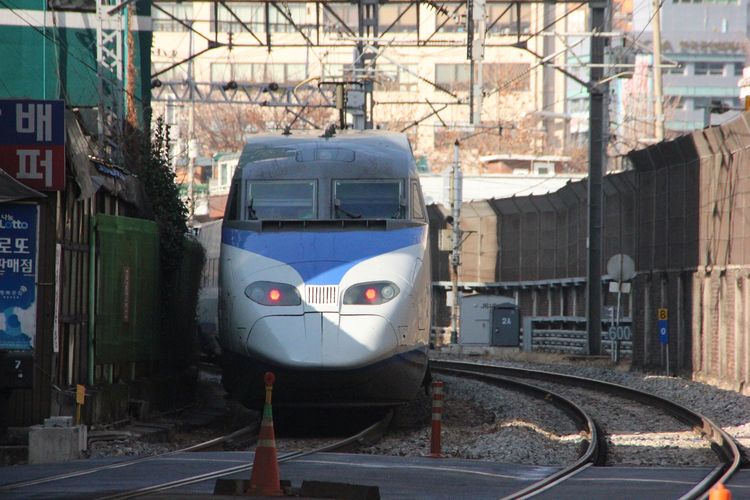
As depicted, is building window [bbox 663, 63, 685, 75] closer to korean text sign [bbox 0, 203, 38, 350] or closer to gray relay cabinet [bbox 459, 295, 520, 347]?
gray relay cabinet [bbox 459, 295, 520, 347]

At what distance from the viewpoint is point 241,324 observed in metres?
16.3

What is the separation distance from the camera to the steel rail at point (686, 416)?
497 inches

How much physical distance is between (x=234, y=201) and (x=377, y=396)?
11.4ft

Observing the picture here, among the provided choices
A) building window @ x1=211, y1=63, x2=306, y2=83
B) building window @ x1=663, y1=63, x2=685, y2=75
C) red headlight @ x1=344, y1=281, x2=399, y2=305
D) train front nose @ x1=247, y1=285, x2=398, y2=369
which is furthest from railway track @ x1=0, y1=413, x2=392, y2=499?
building window @ x1=211, y1=63, x2=306, y2=83

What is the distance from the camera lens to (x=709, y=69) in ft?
460

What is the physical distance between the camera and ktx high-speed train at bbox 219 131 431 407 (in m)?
15.8

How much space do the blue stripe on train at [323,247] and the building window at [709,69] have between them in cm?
12767

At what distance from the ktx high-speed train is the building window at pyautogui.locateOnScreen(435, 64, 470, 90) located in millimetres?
87903

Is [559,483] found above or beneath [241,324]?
beneath

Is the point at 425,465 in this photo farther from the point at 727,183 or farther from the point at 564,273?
the point at 564,273

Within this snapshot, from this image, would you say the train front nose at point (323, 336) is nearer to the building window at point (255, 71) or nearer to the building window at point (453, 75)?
the building window at point (255, 71)

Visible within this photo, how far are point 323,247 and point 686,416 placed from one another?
642 cm

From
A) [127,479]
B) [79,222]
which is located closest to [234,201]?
[79,222]

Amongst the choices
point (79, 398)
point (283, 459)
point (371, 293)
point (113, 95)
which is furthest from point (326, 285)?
point (113, 95)
